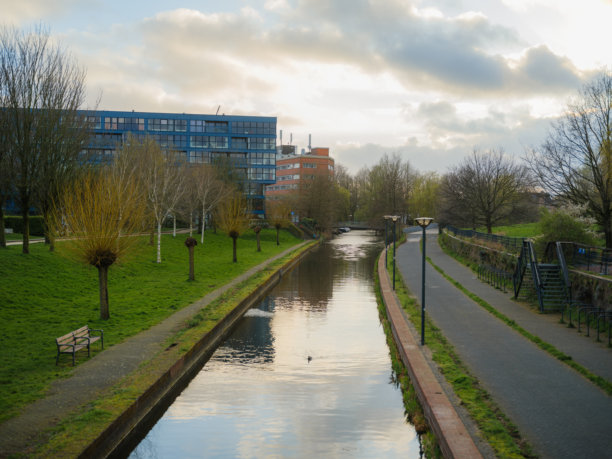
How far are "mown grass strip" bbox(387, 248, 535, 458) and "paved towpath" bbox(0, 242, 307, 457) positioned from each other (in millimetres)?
6326

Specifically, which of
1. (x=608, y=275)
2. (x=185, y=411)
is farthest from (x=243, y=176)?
(x=185, y=411)

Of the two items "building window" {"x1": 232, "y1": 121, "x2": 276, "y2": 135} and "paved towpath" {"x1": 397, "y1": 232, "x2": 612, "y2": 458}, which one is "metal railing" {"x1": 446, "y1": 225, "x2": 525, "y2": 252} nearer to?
"paved towpath" {"x1": 397, "y1": 232, "x2": 612, "y2": 458}

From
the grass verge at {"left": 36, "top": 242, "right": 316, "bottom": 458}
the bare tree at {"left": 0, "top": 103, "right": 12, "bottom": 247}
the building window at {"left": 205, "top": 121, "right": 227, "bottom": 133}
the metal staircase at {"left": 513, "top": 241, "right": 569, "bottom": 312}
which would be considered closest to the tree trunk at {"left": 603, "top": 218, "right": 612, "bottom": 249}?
the metal staircase at {"left": 513, "top": 241, "right": 569, "bottom": 312}

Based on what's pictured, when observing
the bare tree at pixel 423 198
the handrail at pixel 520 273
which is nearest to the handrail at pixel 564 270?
the handrail at pixel 520 273

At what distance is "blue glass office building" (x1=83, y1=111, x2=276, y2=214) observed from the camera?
78.9m

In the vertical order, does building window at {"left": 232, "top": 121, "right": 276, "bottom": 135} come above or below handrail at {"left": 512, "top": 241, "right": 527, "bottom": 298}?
above

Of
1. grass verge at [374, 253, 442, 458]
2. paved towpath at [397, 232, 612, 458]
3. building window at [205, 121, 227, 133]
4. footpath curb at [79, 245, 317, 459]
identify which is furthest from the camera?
building window at [205, 121, 227, 133]

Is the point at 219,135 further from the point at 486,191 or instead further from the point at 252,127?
the point at 486,191

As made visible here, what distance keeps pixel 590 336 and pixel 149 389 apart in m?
11.3

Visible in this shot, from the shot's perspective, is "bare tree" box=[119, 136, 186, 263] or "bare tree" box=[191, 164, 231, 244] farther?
"bare tree" box=[191, 164, 231, 244]

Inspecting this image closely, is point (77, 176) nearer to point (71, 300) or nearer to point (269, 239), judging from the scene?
point (71, 300)

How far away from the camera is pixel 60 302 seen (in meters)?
18.5

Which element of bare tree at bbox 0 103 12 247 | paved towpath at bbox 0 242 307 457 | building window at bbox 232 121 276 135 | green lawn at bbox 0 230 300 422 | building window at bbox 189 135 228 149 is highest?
building window at bbox 232 121 276 135

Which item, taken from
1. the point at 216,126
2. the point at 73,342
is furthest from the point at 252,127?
the point at 73,342
